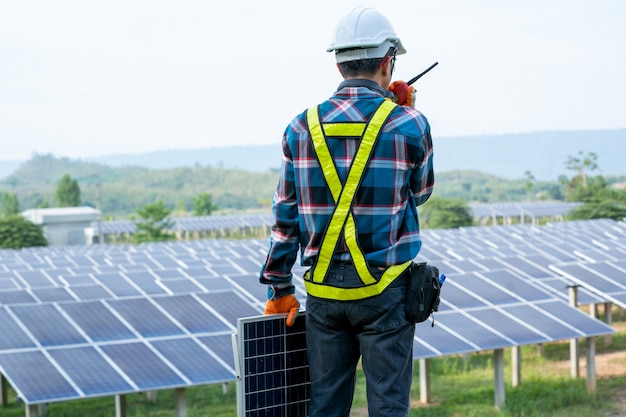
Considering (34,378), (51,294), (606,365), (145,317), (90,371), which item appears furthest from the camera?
(606,365)

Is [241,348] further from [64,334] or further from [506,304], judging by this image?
[506,304]

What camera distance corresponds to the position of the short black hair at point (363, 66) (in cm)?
426

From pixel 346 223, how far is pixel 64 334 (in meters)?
6.93

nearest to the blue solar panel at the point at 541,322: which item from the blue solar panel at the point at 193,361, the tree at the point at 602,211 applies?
the blue solar panel at the point at 193,361

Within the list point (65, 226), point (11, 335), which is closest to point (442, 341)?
point (11, 335)

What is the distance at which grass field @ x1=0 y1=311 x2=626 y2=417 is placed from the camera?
12.6m

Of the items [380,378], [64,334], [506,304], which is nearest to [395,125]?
[380,378]

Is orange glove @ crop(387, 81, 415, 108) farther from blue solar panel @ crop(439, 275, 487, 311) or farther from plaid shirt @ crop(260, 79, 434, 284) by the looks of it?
blue solar panel @ crop(439, 275, 487, 311)

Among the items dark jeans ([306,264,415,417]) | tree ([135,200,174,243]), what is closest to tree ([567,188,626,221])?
tree ([135,200,174,243])

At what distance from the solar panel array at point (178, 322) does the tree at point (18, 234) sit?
51800 millimetres

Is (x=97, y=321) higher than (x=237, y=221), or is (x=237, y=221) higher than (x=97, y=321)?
(x=97, y=321)

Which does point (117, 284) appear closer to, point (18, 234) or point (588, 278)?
point (588, 278)

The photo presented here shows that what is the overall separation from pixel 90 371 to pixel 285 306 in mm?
5436

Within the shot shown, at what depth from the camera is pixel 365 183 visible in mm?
4102
